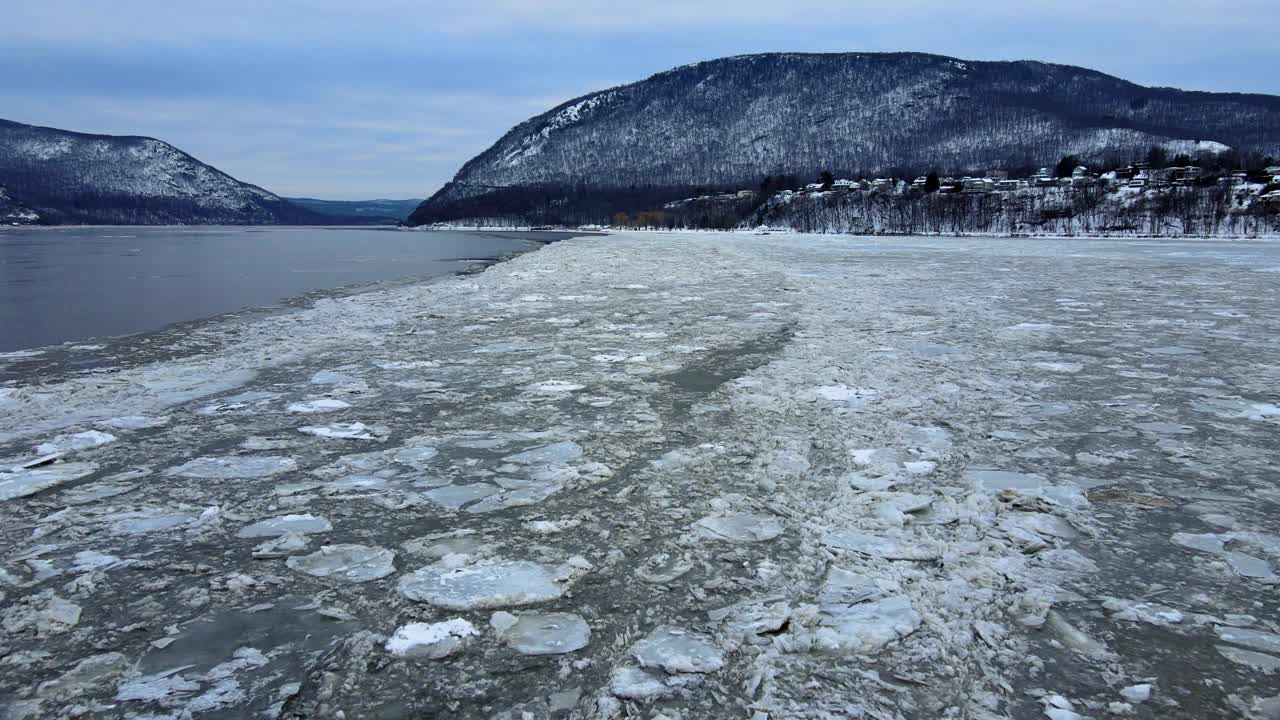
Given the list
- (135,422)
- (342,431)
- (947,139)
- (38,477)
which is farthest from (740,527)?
(947,139)

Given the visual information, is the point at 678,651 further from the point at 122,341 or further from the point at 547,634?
the point at 122,341

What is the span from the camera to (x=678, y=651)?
6.29ft

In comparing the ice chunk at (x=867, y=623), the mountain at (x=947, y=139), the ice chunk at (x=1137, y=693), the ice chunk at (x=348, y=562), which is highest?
the mountain at (x=947, y=139)

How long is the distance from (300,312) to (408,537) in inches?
325

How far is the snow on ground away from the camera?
5.85 feet

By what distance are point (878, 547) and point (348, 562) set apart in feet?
6.43

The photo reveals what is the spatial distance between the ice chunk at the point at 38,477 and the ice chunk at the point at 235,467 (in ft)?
1.41

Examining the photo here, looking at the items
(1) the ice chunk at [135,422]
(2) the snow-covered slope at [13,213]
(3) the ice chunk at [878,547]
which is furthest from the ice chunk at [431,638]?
(2) the snow-covered slope at [13,213]

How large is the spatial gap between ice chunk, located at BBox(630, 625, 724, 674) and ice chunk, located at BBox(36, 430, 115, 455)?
3.54 m

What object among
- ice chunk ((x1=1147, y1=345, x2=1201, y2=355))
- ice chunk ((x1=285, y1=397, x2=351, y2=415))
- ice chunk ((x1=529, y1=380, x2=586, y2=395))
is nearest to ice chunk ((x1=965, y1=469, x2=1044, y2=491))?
ice chunk ((x1=529, y1=380, x2=586, y2=395))

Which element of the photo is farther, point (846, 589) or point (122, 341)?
point (122, 341)

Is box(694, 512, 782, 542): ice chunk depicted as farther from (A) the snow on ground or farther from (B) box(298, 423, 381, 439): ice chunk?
(B) box(298, 423, 381, 439): ice chunk

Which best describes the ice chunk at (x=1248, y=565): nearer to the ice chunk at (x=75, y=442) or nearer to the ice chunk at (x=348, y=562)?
the ice chunk at (x=348, y=562)

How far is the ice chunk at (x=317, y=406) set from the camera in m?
4.46
